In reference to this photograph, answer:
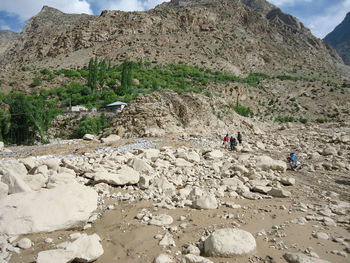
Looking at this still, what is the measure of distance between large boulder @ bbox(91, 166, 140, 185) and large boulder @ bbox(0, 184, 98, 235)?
1165 millimetres

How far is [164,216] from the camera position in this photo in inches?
159

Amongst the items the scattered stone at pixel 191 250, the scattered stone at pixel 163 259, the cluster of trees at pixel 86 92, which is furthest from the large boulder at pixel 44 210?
the cluster of trees at pixel 86 92

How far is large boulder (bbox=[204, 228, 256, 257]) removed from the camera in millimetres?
2994

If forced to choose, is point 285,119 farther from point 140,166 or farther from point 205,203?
point 205,203

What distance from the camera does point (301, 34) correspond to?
8438 centimetres

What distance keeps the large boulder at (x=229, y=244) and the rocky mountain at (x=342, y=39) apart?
144 m

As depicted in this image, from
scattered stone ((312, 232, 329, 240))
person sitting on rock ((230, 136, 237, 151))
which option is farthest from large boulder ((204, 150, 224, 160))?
scattered stone ((312, 232, 329, 240))

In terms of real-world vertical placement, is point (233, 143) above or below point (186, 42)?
below

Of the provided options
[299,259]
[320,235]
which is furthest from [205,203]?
[320,235]

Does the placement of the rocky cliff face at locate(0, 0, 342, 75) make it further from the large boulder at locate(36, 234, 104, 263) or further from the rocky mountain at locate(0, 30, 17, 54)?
the large boulder at locate(36, 234, 104, 263)

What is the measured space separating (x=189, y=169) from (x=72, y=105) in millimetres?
26339

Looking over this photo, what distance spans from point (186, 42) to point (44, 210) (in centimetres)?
6292

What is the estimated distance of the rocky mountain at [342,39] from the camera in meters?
116

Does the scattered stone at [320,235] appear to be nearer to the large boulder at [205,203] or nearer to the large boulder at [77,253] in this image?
the large boulder at [205,203]
